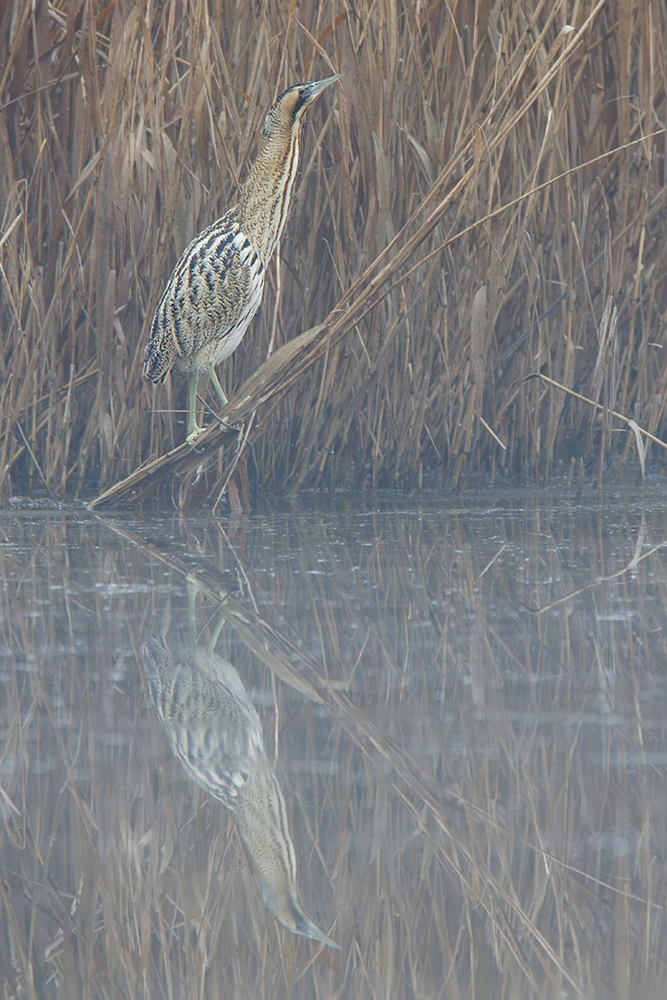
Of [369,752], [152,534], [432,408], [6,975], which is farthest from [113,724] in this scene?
[432,408]

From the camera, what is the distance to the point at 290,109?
2674mm

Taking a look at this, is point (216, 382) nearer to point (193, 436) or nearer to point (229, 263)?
point (193, 436)

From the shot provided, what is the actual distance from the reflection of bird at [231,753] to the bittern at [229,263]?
1292mm

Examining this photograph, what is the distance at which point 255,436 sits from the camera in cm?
293

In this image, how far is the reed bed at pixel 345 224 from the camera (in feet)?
9.17

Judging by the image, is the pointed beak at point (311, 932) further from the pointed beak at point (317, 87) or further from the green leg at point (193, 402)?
the pointed beak at point (317, 87)

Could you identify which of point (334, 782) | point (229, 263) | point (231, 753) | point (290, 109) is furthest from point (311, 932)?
point (290, 109)

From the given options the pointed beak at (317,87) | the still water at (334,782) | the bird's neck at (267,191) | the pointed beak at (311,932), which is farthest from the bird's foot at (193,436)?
the pointed beak at (311,932)

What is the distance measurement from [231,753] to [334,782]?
6.2 inches

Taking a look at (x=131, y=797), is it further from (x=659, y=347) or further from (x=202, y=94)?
(x=659, y=347)

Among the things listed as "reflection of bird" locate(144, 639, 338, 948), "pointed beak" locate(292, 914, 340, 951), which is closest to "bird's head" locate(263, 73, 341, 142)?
"reflection of bird" locate(144, 639, 338, 948)

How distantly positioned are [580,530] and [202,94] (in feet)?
5.12

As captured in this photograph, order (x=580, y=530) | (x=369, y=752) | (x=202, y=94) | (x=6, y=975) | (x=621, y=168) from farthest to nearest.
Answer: (x=621, y=168)
(x=202, y=94)
(x=580, y=530)
(x=369, y=752)
(x=6, y=975)

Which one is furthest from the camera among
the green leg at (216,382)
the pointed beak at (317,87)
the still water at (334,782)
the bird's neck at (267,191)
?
the green leg at (216,382)
